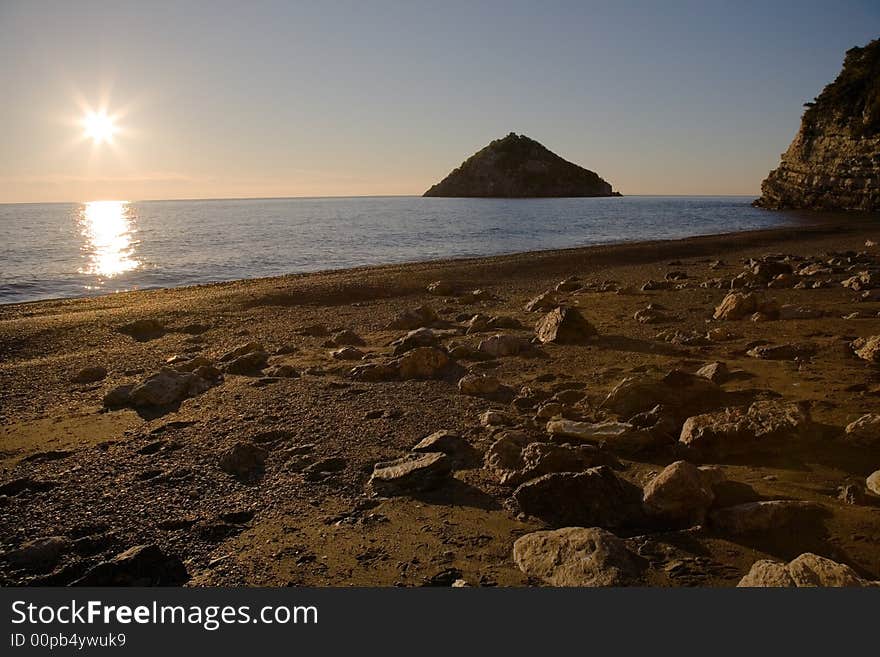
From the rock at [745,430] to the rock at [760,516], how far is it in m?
0.84

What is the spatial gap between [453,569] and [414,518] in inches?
23.3

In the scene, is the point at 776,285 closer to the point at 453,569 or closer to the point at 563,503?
the point at 563,503

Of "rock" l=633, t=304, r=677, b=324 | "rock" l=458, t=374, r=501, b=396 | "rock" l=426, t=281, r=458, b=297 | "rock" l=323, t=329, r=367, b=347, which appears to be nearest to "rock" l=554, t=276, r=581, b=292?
"rock" l=426, t=281, r=458, b=297

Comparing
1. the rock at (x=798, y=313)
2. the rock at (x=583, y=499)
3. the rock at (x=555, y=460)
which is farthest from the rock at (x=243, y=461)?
the rock at (x=798, y=313)

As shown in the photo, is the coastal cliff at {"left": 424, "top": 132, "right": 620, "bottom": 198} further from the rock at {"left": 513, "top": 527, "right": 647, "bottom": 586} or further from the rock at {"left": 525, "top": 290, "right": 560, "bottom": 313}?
the rock at {"left": 513, "top": 527, "right": 647, "bottom": 586}

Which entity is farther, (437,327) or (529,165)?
(529,165)

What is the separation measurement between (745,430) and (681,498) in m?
1.14

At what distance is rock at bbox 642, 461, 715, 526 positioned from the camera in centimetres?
332

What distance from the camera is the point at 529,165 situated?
6403 inches

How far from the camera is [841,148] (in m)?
47.4

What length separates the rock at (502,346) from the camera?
7059mm

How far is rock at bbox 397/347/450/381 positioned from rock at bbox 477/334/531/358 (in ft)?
2.38

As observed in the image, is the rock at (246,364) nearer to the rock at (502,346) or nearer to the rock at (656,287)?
the rock at (502,346)

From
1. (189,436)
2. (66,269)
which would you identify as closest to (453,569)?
(189,436)
